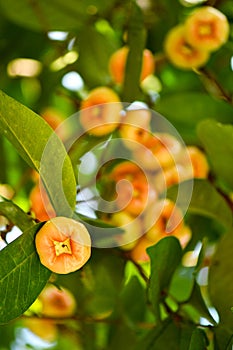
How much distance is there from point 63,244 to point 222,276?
0.91ft

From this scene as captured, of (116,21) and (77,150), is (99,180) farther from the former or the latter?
(116,21)

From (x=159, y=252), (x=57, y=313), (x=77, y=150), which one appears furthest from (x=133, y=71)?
(x=57, y=313)

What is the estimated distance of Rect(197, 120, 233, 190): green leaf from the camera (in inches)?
36.4

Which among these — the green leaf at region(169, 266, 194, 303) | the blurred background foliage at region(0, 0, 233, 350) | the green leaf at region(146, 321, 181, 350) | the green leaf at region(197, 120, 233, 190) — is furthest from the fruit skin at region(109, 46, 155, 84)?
the green leaf at region(146, 321, 181, 350)

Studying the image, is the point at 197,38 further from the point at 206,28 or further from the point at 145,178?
the point at 145,178

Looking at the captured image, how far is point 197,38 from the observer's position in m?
1.09

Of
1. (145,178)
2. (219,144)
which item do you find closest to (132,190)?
(145,178)

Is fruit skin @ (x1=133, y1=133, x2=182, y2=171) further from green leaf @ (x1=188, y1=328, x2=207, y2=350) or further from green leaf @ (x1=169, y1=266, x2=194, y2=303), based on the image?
green leaf @ (x1=188, y1=328, x2=207, y2=350)

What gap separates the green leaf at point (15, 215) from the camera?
27.4 inches

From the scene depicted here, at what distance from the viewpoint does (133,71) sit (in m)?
0.98

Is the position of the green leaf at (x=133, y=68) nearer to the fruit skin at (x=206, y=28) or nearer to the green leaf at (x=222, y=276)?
the fruit skin at (x=206, y=28)

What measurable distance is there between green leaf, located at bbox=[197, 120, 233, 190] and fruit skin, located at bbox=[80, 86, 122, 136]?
5.3 inches

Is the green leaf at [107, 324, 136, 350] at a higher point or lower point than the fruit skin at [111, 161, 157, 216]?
lower

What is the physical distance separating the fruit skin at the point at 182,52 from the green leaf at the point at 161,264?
15.0 inches
